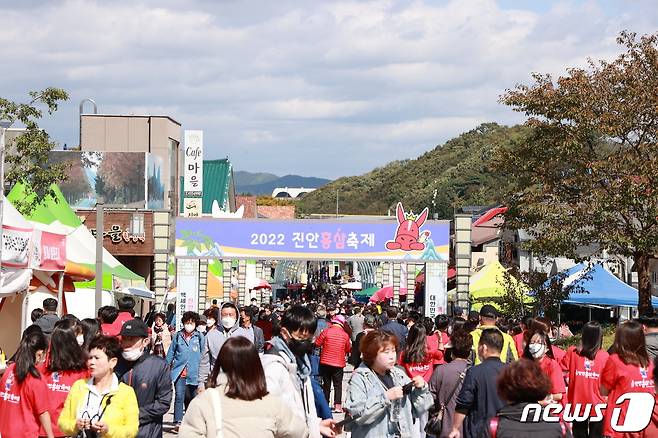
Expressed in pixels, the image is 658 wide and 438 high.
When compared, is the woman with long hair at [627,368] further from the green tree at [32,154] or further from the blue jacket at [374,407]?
the green tree at [32,154]

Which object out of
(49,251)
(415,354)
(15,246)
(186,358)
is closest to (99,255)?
(49,251)

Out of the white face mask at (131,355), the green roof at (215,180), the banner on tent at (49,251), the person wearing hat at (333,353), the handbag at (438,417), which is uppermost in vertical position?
the green roof at (215,180)

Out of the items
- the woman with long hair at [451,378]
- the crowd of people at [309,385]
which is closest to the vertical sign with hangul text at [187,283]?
the crowd of people at [309,385]

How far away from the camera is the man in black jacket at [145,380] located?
29.6 ft

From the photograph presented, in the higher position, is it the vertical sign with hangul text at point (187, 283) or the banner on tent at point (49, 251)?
the banner on tent at point (49, 251)

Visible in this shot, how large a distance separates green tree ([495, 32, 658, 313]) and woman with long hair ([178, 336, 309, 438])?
2162 cm

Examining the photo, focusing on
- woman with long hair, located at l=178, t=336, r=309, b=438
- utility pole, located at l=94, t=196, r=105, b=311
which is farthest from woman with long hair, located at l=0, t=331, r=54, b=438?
utility pole, located at l=94, t=196, r=105, b=311

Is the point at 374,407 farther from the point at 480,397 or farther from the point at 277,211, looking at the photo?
the point at 277,211

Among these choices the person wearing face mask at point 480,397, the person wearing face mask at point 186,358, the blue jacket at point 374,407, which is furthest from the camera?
the person wearing face mask at point 186,358

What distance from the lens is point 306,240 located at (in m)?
35.1

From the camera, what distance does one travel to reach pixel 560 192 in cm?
2883

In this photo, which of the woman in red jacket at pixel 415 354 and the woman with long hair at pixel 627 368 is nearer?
the woman with long hair at pixel 627 368

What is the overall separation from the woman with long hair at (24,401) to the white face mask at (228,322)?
6.63m

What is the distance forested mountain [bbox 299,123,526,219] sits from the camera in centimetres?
12200
